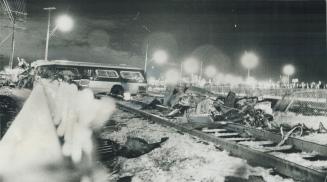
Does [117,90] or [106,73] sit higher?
[106,73]

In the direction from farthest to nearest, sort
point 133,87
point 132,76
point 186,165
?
1. point 132,76
2. point 133,87
3. point 186,165

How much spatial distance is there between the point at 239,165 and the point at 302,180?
1290 millimetres

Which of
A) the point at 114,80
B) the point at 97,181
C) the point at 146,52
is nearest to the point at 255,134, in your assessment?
the point at 97,181

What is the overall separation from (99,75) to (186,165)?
18240mm

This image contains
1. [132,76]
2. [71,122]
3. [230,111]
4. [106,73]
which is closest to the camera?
[71,122]

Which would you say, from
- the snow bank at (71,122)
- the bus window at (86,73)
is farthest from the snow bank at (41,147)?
the bus window at (86,73)

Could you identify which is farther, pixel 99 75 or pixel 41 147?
pixel 99 75

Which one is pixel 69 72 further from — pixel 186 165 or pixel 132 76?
pixel 186 165

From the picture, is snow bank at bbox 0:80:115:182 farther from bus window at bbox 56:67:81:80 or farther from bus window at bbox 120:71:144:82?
bus window at bbox 120:71:144:82

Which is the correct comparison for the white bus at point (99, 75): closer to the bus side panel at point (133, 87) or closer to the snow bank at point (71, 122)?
the bus side panel at point (133, 87)

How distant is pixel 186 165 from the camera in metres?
6.28

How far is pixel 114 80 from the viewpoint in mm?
23766

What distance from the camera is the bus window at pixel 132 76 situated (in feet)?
79.8

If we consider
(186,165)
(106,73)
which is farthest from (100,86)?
(186,165)
